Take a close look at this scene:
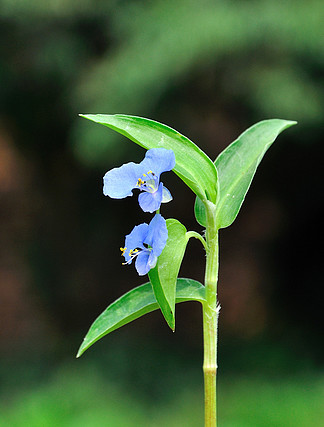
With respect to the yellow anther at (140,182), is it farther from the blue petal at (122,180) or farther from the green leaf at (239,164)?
the green leaf at (239,164)

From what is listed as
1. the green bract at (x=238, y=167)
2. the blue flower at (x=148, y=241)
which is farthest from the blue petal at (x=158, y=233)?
the green bract at (x=238, y=167)

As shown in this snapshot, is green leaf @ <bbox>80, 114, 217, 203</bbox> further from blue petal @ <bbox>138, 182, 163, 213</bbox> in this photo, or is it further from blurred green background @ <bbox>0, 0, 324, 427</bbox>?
blurred green background @ <bbox>0, 0, 324, 427</bbox>

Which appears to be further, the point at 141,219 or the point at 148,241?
the point at 141,219

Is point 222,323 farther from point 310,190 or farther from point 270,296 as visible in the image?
point 310,190

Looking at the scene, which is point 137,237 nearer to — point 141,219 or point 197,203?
point 197,203

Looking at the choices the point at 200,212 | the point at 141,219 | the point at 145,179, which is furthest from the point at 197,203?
the point at 141,219
